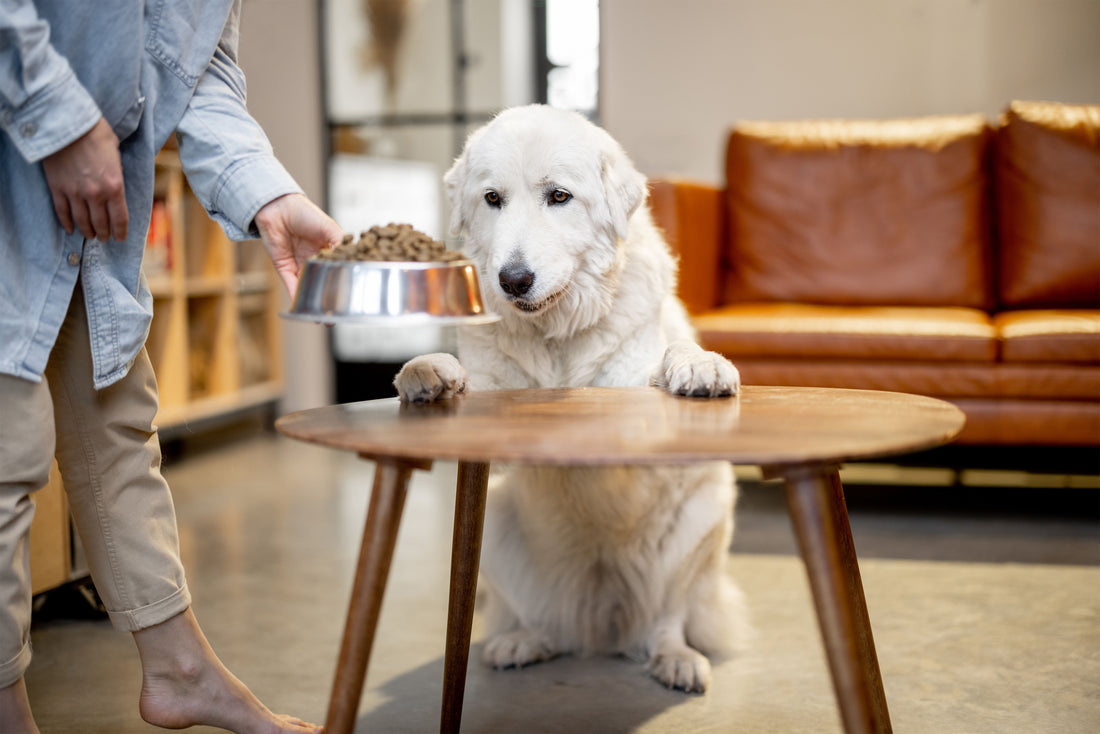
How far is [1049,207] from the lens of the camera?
11.6 ft

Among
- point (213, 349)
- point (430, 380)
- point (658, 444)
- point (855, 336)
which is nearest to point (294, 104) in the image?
point (213, 349)

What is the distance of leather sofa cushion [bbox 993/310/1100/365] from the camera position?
2.87 metres

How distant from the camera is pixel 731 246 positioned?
3885mm

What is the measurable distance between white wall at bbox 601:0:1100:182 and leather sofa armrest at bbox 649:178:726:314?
91cm

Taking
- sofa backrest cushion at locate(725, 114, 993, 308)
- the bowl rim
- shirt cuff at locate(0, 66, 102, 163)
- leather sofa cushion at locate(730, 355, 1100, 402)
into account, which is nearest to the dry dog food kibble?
the bowl rim

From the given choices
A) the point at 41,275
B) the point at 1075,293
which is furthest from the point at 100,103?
the point at 1075,293

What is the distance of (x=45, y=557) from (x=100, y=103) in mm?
1200

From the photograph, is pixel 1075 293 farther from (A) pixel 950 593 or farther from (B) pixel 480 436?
(B) pixel 480 436

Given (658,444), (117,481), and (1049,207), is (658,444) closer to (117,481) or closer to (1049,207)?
(117,481)

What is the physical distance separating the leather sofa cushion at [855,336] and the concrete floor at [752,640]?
52cm

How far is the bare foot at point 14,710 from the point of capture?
4.10ft

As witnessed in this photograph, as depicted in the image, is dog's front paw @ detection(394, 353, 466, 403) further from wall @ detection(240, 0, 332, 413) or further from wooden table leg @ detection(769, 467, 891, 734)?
wall @ detection(240, 0, 332, 413)

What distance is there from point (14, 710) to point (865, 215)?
3.24m

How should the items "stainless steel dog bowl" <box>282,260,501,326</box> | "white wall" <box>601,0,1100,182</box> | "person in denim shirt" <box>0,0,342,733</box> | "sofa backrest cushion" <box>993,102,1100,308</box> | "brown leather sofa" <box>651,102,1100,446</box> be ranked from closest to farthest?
"stainless steel dog bowl" <box>282,260,501,326</box>, "person in denim shirt" <box>0,0,342,733</box>, "brown leather sofa" <box>651,102,1100,446</box>, "sofa backrest cushion" <box>993,102,1100,308</box>, "white wall" <box>601,0,1100,182</box>
